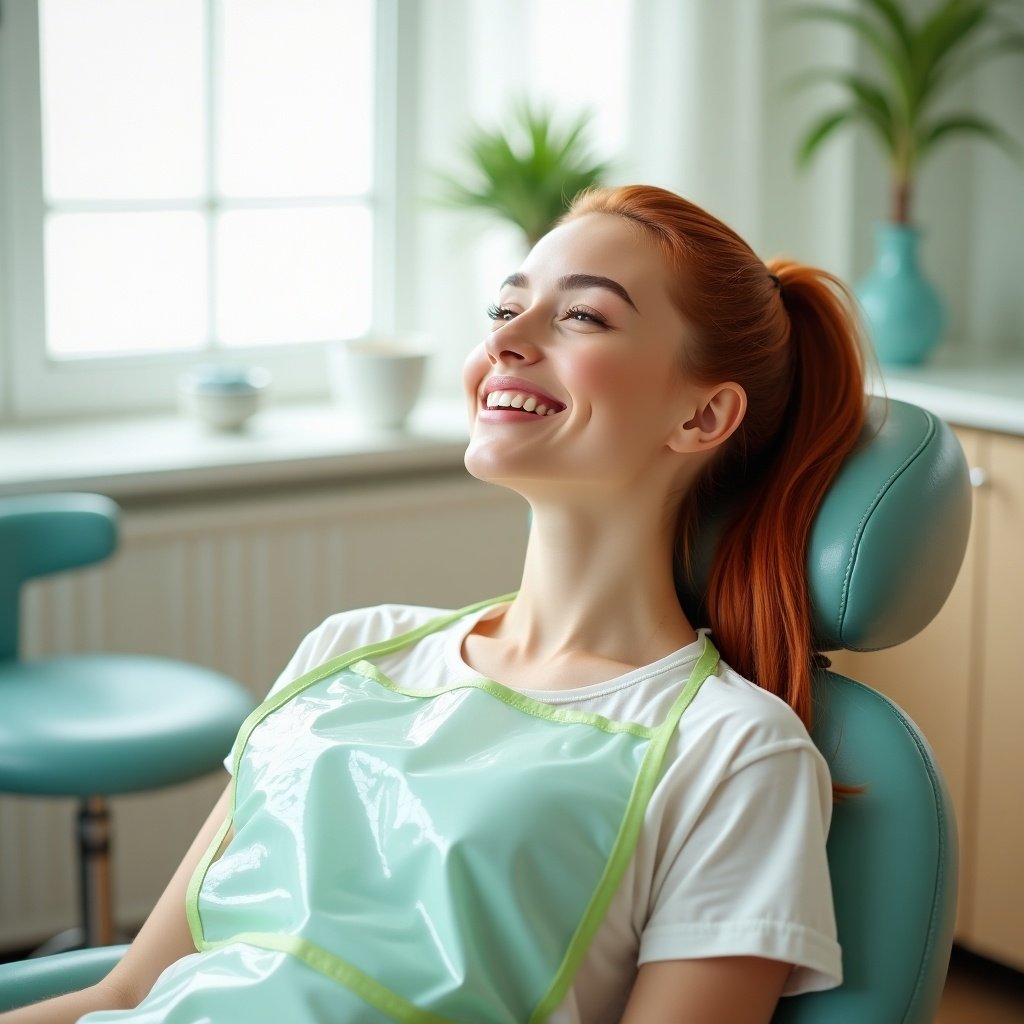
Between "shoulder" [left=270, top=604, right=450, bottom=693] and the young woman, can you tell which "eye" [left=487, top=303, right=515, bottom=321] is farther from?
"shoulder" [left=270, top=604, right=450, bottom=693]

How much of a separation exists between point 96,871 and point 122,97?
129 cm

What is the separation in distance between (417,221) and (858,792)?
6.43 feet

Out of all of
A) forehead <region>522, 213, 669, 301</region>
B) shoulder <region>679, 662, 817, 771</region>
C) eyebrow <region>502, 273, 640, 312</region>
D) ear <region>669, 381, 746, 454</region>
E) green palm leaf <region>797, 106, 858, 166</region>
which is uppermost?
green palm leaf <region>797, 106, 858, 166</region>

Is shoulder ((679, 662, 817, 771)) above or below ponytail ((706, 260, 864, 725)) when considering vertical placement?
below

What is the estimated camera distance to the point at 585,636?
1438 millimetres

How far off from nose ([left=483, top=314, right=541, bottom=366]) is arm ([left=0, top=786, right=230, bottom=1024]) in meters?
0.49

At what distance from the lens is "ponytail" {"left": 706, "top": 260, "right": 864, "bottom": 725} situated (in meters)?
1.37

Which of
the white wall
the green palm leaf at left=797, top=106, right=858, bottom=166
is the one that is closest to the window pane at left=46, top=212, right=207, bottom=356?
the white wall

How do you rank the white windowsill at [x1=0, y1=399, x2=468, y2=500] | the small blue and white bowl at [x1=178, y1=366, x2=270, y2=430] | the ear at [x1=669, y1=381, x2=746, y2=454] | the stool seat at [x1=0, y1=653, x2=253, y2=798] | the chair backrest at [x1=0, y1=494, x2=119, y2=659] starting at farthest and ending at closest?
1. the small blue and white bowl at [x1=178, y1=366, x2=270, y2=430]
2. the white windowsill at [x1=0, y1=399, x2=468, y2=500]
3. the chair backrest at [x1=0, y1=494, x2=119, y2=659]
4. the stool seat at [x1=0, y1=653, x2=253, y2=798]
5. the ear at [x1=669, y1=381, x2=746, y2=454]

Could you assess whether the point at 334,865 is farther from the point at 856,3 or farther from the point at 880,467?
the point at 856,3

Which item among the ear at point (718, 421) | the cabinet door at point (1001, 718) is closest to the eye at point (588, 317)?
the ear at point (718, 421)

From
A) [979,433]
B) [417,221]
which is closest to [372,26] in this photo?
[417,221]

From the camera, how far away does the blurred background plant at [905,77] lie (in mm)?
2877

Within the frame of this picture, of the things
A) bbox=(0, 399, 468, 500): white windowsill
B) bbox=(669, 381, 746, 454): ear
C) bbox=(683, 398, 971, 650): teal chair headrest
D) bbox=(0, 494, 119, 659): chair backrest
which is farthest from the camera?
bbox=(0, 399, 468, 500): white windowsill
